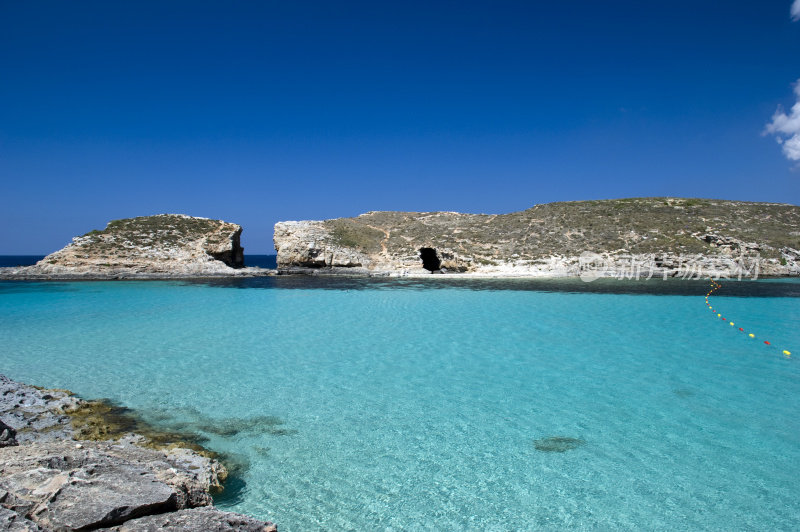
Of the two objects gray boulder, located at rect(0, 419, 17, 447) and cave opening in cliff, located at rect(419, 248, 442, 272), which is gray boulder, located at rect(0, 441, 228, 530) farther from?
cave opening in cliff, located at rect(419, 248, 442, 272)

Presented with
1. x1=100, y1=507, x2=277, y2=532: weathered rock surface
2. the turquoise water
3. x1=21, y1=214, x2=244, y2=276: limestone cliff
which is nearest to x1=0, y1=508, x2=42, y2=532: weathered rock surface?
x1=100, y1=507, x2=277, y2=532: weathered rock surface

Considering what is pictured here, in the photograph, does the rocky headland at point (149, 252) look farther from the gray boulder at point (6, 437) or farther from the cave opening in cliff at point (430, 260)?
the gray boulder at point (6, 437)

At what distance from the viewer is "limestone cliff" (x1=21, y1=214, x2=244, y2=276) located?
126ft

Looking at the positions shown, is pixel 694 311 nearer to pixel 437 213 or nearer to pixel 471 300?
pixel 471 300

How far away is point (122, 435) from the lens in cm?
564

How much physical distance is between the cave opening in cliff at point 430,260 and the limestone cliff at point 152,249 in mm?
19682

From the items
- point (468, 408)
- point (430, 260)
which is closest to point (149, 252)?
point (430, 260)

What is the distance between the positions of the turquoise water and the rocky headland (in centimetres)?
2570

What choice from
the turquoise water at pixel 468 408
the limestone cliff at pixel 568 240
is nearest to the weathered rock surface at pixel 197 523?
the turquoise water at pixel 468 408

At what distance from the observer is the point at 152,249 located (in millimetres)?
41594

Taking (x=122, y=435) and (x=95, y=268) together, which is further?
(x=95, y=268)

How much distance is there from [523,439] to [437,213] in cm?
4996

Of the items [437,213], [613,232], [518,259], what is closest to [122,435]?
[518,259]

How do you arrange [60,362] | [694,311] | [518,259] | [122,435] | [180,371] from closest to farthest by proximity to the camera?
[122,435], [180,371], [60,362], [694,311], [518,259]
